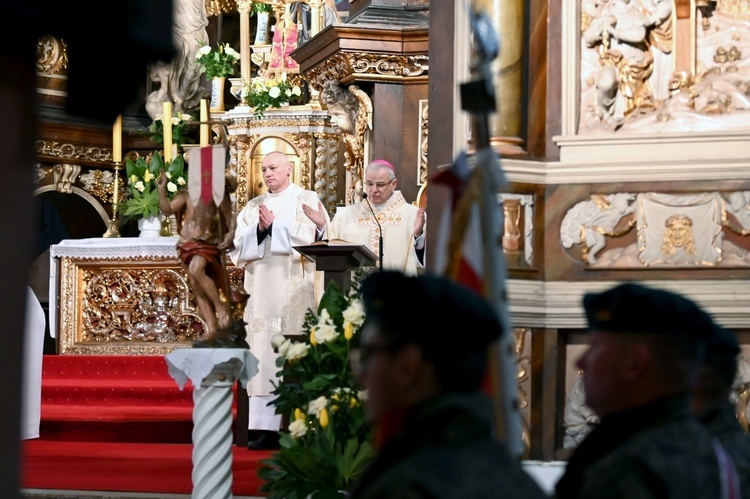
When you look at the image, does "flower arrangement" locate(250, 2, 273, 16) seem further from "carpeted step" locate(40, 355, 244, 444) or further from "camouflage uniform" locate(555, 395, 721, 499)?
"camouflage uniform" locate(555, 395, 721, 499)

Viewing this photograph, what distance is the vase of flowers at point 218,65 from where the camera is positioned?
541 inches

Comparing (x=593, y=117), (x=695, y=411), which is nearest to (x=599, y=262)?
(x=593, y=117)

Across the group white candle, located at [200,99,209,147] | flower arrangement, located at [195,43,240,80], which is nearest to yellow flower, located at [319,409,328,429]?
white candle, located at [200,99,209,147]

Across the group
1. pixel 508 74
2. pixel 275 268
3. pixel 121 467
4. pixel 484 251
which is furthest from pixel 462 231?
pixel 275 268

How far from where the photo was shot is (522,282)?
6.40 metres

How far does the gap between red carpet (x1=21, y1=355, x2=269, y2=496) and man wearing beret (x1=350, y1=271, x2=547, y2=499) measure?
523 centimetres

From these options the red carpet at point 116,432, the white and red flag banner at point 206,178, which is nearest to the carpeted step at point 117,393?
the red carpet at point 116,432

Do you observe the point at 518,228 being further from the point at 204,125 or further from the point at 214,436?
the point at 204,125

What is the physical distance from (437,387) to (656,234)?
4.11 meters

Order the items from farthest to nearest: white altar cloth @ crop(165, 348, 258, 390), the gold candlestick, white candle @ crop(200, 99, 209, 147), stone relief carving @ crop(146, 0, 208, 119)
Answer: stone relief carving @ crop(146, 0, 208, 119) → the gold candlestick → white candle @ crop(200, 99, 209, 147) → white altar cloth @ crop(165, 348, 258, 390)

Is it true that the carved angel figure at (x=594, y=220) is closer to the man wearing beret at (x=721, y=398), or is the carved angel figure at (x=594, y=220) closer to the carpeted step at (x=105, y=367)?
the man wearing beret at (x=721, y=398)

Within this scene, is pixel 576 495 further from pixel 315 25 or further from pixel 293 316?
pixel 315 25

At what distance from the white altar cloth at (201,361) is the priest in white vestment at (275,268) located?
3036mm

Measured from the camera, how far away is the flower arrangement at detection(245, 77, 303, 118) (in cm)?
1280
